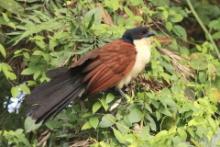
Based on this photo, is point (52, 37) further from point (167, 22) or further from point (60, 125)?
point (167, 22)

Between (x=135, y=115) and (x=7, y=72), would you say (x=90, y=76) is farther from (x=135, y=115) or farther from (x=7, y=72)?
(x=7, y=72)

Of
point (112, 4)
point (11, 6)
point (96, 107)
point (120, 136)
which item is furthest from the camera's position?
point (112, 4)

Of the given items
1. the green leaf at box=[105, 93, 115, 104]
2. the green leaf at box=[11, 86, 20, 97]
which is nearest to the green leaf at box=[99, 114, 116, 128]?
the green leaf at box=[105, 93, 115, 104]

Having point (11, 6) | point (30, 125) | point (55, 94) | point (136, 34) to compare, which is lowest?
point (30, 125)

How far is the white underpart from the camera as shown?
312cm

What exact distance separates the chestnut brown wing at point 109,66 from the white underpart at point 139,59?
21 mm

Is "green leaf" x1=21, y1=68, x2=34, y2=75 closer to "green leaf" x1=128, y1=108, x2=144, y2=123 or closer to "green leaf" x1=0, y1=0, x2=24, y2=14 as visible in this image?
"green leaf" x1=0, y1=0, x2=24, y2=14

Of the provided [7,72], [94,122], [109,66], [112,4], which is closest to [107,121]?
[94,122]

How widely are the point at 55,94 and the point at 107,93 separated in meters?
0.25

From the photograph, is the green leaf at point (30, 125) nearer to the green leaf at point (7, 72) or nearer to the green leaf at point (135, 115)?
the green leaf at point (7, 72)

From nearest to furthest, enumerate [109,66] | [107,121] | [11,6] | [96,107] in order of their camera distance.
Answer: [107,121], [96,107], [109,66], [11,6]

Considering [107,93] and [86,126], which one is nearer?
[86,126]

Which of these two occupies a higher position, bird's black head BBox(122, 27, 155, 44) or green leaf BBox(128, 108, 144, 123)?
bird's black head BBox(122, 27, 155, 44)

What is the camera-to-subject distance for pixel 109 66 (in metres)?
3.06
